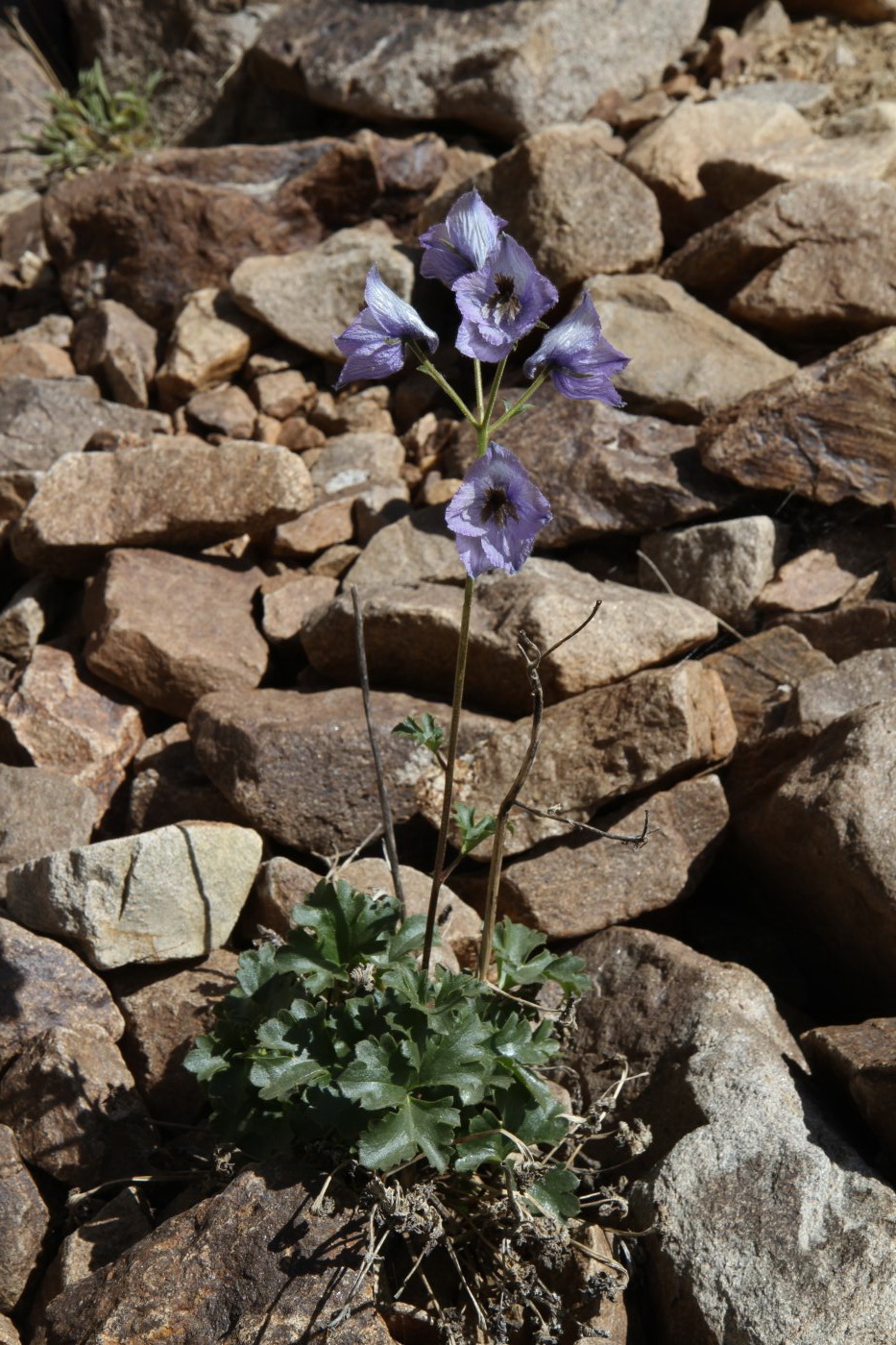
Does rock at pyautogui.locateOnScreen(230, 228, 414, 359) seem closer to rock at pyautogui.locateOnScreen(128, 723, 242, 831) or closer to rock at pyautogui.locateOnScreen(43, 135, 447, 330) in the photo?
rock at pyautogui.locateOnScreen(43, 135, 447, 330)

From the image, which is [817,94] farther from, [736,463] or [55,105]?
[55,105]

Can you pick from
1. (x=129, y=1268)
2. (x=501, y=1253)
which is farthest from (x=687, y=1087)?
(x=129, y=1268)

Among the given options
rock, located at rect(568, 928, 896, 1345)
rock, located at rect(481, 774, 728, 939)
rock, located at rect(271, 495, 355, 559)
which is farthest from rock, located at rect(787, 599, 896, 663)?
rock, located at rect(271, 495, 355, 559)

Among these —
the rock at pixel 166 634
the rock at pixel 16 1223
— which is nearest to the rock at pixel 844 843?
the rock at pixel 166 634

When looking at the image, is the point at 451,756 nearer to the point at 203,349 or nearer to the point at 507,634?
the point at 507,634

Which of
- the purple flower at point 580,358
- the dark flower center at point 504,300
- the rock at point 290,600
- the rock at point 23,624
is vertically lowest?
the rock at point 290,600

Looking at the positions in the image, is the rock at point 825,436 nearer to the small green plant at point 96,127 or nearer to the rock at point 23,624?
the rock at point 23,624

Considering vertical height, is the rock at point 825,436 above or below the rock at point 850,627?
above
